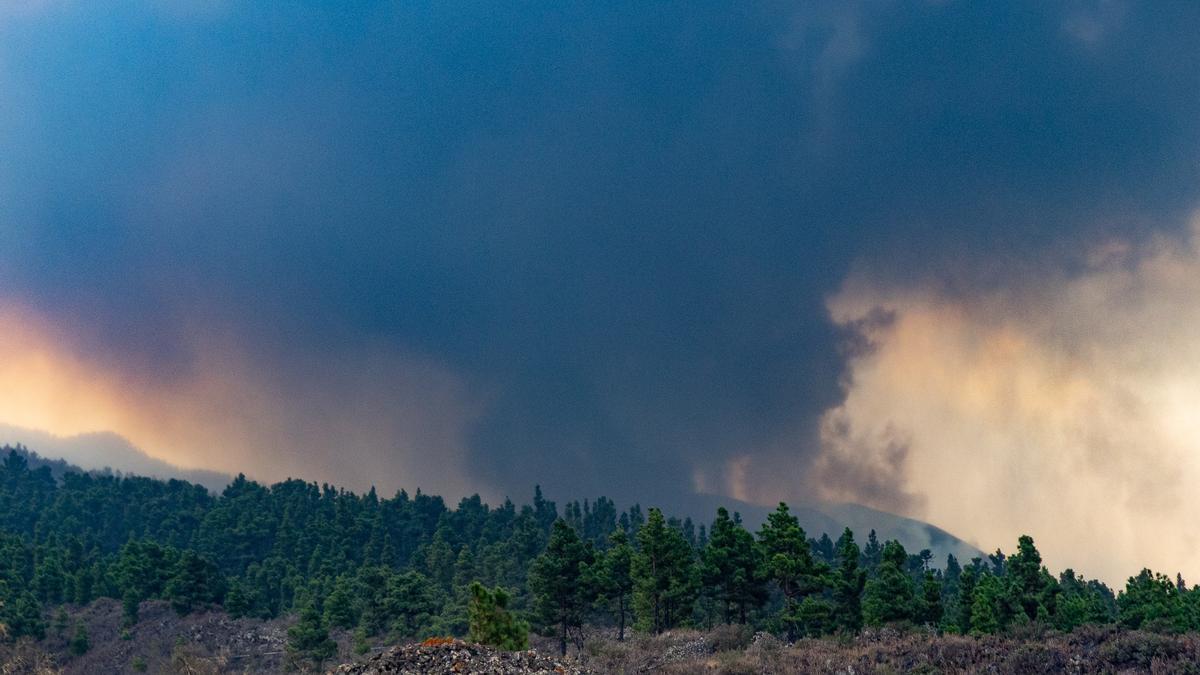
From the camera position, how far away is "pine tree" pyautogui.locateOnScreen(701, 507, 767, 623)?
6325 centimetres

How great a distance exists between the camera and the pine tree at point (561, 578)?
6362 centimetres

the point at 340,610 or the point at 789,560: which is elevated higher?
the point at 789,560

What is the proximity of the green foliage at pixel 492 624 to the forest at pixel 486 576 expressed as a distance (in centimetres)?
8

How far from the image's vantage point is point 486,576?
366ft

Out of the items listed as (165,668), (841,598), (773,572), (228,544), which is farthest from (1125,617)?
(228,544)

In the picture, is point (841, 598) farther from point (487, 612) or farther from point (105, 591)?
point (105, 591)

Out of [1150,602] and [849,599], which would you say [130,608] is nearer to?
[849,599]

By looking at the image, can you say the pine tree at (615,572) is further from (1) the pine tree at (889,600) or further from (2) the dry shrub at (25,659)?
(2) the dry shrub at (25,659)

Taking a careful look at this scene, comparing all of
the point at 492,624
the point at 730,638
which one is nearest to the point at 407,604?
the point at 730,638

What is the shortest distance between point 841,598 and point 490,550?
231 feet

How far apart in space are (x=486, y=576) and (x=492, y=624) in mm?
A: 73849

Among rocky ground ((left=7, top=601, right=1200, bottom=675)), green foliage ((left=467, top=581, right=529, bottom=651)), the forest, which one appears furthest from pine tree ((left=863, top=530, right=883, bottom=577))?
green foliage ((left=467, top=581, right=529, bottom=651))

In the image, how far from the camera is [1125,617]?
→ 56875mm

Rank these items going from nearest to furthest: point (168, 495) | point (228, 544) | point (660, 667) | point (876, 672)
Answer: point (876, 672)
point (660, 667)
point (228, 544)
point (168, 495)
